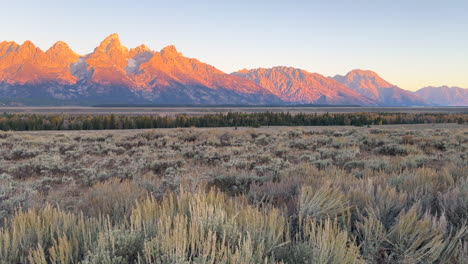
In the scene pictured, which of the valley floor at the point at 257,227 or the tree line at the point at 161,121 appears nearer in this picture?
the valley floor at the point at 257,227

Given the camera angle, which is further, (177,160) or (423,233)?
(177,160)

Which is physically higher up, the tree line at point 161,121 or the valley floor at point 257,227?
the valley floor at point 257,227

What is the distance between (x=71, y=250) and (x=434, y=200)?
4810mm

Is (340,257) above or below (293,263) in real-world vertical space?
above

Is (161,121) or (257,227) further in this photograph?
(161,121)

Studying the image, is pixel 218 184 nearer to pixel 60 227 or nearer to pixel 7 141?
pixel 60 227

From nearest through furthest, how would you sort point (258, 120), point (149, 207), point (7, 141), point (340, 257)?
point (340, 257), point (149, 207), point (7, 141), point (258, 120)

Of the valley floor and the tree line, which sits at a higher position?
the valley floor

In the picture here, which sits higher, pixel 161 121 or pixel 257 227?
pixel 257 227

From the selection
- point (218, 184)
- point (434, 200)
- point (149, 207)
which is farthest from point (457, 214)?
point (218, 184)

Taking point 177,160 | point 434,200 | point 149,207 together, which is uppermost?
point 149,207

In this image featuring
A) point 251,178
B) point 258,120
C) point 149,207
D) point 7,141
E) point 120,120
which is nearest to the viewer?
point 149,207

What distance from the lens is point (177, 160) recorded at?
42.6ft

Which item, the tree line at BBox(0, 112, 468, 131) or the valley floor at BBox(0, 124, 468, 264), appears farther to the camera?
the tree line at BBox(0, 112, 468, 131)
